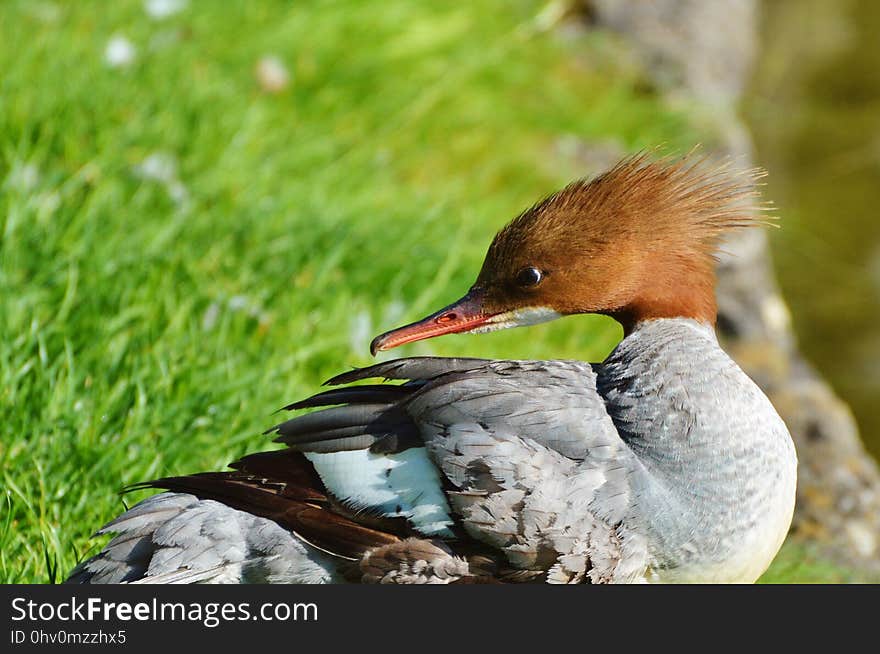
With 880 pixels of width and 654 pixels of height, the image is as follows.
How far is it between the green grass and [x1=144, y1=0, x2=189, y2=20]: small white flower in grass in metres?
0.04

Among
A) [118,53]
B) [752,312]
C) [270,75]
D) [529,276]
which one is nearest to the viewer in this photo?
[529,276]

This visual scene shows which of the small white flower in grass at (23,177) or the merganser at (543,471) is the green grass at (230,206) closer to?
the small white flower in grass at (23,177)

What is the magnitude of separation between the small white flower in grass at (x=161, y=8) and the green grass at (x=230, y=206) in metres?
0.04

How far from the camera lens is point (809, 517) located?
180 inches

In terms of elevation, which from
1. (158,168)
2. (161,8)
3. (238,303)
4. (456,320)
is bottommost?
(456,320)

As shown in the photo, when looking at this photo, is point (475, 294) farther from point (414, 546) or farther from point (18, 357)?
point (18, 357)

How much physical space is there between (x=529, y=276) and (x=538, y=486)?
2.16ft

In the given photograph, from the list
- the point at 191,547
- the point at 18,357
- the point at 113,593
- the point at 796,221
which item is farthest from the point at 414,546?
the point at 796,221

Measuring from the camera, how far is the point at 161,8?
5.09m

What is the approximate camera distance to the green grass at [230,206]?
3244 mm

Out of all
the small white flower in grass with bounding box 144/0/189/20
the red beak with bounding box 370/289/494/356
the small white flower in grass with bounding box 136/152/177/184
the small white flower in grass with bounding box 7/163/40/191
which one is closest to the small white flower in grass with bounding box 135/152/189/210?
the small white flower in grass with bounding box 136/152/177/184

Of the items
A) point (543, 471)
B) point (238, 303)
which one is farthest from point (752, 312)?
point (543, 471)

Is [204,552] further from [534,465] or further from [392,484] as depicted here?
[534,465]

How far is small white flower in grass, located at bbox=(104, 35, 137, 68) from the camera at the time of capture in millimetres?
4684
